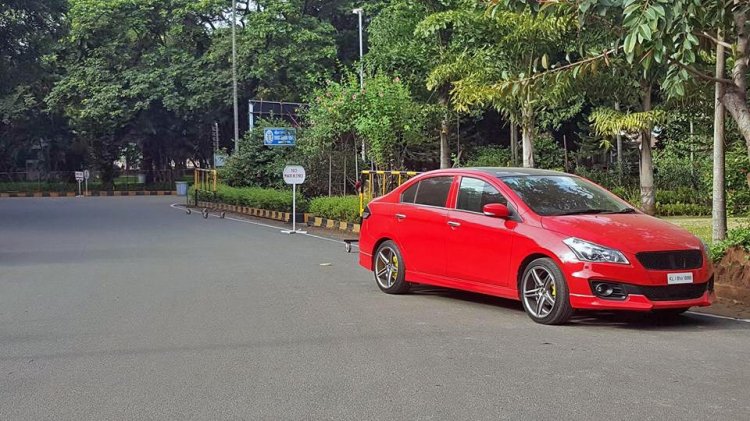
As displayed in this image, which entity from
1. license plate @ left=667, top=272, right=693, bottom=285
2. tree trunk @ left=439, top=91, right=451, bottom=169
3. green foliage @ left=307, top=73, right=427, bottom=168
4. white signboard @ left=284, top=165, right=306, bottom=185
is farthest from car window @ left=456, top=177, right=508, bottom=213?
tree trunk @ left=439, top=91, right=451, bottom=169

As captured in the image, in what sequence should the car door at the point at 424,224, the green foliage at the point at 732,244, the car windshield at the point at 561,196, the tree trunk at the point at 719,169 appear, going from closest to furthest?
the car windshield at the point at 561,196 < the car door at the point at 424,224 < the green foliage at the point at 732,244 < the tree trunk at the point at 719,169

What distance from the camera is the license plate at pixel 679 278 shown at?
7.66 m

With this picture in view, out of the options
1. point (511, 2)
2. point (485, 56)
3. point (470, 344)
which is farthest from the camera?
point (485, 56)

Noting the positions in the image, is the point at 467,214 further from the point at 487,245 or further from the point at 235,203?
the point at 235,203

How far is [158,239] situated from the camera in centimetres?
1944

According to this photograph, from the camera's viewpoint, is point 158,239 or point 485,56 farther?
point 485,56

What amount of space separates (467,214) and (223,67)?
136 ft

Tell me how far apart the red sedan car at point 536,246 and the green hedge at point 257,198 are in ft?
51.1

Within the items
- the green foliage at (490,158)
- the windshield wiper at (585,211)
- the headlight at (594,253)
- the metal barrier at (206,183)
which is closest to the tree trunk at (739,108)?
the windshield wiper at (585,211)

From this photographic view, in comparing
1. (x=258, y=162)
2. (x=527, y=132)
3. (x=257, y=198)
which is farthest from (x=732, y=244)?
(x=258, y=162)

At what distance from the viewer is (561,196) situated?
29.1ft

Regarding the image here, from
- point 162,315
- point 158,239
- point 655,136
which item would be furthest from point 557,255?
point 655,136

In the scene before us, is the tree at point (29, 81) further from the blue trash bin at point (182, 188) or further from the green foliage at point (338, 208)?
the green foliage at point (338, 208)

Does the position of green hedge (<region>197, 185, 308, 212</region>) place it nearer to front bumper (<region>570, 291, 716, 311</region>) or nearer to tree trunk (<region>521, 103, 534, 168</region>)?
tree trunk (<region>521, 103, 534, 168</region>)
